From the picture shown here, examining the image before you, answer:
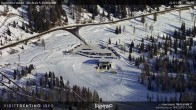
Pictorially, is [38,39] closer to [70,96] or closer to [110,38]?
[110,38]

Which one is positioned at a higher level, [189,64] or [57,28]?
[57,28]

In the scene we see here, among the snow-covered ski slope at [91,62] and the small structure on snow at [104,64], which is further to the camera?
the small structure on snow at [104,64]

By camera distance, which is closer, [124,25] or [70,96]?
[70,96]

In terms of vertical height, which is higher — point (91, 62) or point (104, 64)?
point (91, 62)

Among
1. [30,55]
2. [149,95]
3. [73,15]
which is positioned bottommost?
[149,95]

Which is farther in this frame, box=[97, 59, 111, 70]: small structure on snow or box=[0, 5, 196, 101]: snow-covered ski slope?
box=[97, 59, 111, 70]: small structure on snow

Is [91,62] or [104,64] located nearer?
Answer: [104,64]

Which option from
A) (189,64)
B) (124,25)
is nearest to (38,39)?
(124,25)

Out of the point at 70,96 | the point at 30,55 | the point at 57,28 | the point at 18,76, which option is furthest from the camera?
the point at 57,28
